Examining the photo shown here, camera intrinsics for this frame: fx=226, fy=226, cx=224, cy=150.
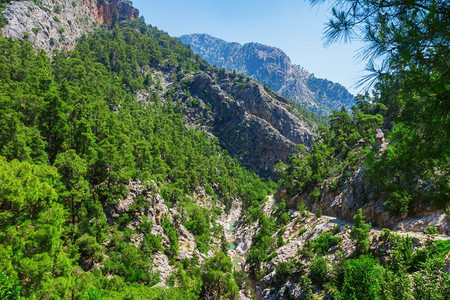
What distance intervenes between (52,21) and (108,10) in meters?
78.7

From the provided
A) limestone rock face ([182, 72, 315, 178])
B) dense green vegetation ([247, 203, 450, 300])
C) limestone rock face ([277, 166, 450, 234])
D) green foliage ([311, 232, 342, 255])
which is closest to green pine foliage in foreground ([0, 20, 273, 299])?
dense green vegetation ([247, 203, 450, 300])

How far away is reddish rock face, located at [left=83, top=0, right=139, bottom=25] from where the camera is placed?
146 meters

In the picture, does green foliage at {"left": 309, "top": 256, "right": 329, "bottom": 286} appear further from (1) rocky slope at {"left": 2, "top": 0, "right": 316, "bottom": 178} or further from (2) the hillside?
(1) rocky slope at {"left": 2, "top": 0, "right": 316, "bottom": 178}

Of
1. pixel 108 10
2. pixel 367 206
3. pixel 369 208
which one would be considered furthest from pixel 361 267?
pixel 108 10

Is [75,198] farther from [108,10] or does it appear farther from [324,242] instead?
[108,10]

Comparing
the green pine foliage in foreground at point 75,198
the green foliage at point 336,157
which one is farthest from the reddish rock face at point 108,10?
the green foliage at point 336,157

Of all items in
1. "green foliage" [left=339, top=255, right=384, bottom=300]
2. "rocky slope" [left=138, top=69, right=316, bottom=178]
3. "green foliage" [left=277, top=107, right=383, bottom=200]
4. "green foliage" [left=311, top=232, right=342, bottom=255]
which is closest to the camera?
"green foliage" [left=339, top=255, right=384, bottom=300]

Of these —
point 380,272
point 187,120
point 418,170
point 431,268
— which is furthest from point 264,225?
point 187,120

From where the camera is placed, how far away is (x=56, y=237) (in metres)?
16.5

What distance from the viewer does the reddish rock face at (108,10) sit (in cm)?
14584

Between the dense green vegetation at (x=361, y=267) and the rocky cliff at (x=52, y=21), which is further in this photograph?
the rocky cliff at (x=52, y=21)

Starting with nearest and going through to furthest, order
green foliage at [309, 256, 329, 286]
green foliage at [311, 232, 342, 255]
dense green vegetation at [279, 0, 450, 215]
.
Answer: dense green vegetation at [279, 0, 450, 215], green foliage at [309, 256, 329, 286], green foliage at [311, 232, 342, 255]

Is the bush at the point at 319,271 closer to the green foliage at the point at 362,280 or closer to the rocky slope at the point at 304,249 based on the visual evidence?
the rocky slope at the point at 304,249

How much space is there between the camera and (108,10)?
161 metres
